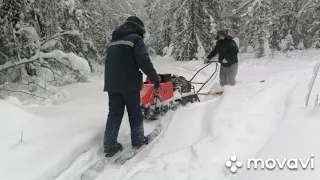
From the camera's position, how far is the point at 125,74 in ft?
15.2

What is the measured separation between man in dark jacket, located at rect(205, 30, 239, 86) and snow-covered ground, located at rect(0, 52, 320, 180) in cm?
238

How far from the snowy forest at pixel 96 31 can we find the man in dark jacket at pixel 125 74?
199 centimetres

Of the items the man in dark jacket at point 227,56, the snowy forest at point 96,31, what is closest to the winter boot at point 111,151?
the snowy forest at point 96,31

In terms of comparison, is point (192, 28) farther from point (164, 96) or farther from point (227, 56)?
point (164, 96)

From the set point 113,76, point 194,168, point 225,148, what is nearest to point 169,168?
point 194,168

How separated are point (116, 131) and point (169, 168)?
4.28 ft

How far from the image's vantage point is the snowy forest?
8.44 meters

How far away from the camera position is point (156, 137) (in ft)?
17.1

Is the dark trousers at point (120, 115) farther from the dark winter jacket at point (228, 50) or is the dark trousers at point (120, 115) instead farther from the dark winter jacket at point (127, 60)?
the dark winter jacket at point (228, 50)

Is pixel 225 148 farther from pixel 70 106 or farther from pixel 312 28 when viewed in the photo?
pixel 312 28

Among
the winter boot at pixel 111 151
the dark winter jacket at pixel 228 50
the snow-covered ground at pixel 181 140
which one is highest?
the dark winter jacket at pixel 228 50

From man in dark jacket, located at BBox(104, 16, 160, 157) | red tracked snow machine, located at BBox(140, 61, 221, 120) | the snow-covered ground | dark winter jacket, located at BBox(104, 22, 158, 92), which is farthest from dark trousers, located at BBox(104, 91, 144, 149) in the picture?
red tracked snow machine, located at BBox(140, 61, 221, 120)

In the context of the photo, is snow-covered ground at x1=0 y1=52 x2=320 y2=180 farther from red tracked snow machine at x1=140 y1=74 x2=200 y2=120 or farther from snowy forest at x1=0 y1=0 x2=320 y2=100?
snowy forest at x1=0 y1=0 x2=320 y2=100

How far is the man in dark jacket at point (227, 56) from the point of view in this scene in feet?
28.0
